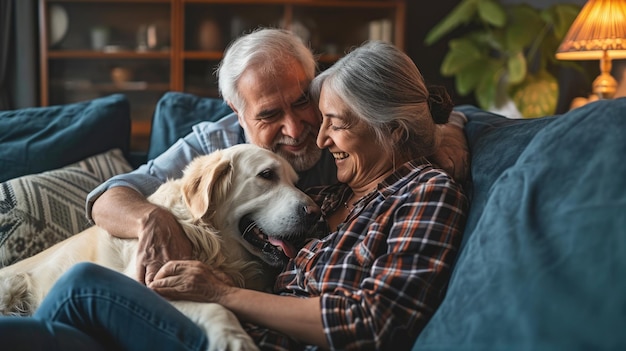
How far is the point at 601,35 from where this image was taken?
3.13m

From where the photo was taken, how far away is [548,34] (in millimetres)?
4461

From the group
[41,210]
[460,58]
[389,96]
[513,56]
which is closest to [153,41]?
[460,58]

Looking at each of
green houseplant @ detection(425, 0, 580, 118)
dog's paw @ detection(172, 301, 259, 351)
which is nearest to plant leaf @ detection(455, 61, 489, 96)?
green houseplant @ detection(425, 0, 580, 118)

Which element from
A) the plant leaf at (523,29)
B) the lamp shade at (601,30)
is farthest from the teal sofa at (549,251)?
the plant leaf at (523,29)

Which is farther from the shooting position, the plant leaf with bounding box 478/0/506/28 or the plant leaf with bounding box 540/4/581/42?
the plant leaf with bounding box 478/0/506/28

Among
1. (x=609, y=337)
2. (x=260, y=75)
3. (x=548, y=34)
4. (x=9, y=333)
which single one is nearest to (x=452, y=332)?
(x=609, y=337)

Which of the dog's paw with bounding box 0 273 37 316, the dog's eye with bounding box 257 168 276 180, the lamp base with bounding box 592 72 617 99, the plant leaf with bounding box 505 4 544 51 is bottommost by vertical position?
the dog's paw with bounding box 0 273 37 316

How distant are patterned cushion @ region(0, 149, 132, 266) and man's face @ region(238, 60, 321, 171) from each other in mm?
660

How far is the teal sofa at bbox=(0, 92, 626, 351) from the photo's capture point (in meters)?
1.09

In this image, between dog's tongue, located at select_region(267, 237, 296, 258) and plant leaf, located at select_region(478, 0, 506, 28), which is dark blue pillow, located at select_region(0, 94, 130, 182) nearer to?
dog's tongue, located at select_region(267, 237, 296, 258)

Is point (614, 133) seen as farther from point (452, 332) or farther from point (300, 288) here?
point (300, 288)

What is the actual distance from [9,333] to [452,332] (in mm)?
820

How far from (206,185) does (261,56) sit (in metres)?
0.55

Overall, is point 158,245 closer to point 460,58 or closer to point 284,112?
point 284,112
